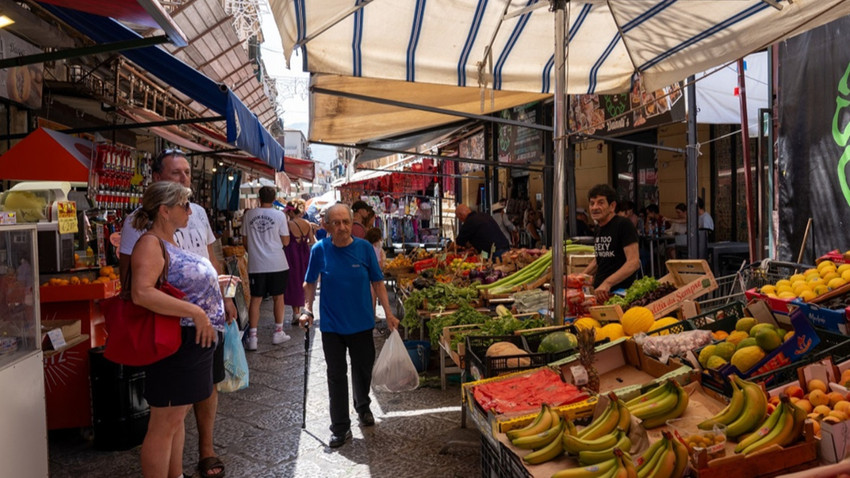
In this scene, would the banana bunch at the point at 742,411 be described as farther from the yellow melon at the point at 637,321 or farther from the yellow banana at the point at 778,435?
the yellow melon at the point at 637,321

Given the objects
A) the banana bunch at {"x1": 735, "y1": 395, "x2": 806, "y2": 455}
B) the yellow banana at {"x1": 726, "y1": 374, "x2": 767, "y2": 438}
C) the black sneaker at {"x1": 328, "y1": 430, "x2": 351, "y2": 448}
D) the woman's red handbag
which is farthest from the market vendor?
the banana bunch at {"x1": 735, "y1": 395, "x2": 806, "y2": 455}

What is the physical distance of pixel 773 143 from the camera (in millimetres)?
7086

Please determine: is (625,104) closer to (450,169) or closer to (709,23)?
(709,23)

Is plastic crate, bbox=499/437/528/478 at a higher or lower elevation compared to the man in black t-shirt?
lower

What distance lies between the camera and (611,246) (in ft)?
17.8

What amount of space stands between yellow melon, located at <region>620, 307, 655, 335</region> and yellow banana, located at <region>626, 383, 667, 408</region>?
3.54ft

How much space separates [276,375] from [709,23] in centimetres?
540

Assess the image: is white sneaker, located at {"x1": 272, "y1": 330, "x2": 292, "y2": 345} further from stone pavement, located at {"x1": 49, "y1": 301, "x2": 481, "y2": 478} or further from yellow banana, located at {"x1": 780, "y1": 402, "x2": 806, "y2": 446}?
yellow banana, located at {"x1": 780, "y1": 402, "x2": 806, "y2": 446}

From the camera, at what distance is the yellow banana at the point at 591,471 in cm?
223

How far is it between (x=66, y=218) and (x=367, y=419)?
304 cm

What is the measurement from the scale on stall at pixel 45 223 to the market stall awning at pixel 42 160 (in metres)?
0.41

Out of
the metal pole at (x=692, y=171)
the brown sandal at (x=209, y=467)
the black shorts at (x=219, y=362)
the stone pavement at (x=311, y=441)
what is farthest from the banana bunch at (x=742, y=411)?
the metal pole at (x=692, y=171)

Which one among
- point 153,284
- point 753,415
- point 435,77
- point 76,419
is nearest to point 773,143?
point 435,77

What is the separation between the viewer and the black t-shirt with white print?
17.5 feet
